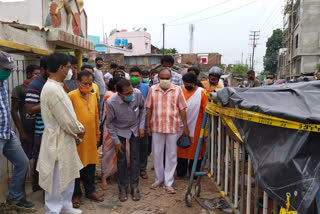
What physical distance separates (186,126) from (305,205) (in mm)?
2668

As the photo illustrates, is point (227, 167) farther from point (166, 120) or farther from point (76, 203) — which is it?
point (76, 203)

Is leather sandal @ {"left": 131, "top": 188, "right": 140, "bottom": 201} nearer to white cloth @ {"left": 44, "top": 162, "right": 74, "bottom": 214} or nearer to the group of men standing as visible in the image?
the group of men standing

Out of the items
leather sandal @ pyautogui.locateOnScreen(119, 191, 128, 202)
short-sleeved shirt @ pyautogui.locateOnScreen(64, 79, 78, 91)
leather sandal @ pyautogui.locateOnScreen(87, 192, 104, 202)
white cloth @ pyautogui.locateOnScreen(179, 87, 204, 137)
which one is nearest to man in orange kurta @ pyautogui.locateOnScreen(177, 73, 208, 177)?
white cloth @ pyautogui.locateOnScreen(179, 87, 204, 137)

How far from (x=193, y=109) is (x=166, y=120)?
22.4 inches

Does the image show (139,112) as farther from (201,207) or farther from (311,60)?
(311,60)

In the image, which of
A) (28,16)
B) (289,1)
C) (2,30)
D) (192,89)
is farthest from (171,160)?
(289,1)

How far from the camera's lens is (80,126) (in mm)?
2951

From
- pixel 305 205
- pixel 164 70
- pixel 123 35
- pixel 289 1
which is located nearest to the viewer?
pixel 305 205

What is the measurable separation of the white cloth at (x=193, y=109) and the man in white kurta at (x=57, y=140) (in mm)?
1970

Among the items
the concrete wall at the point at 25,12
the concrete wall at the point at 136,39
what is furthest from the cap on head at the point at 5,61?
the concrete wall at the point at 136,39

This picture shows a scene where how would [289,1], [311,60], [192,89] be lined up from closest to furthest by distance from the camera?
[192,89], [311,60], [289,1]

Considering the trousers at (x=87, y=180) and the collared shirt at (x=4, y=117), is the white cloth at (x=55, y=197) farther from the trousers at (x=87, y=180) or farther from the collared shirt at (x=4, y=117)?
the collared shirt at (x=4, y=117)

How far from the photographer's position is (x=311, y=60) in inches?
1003

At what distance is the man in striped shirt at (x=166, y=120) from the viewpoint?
13.2 ft
